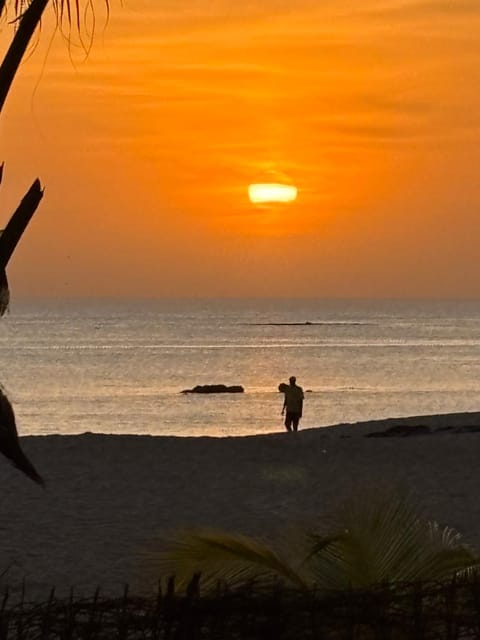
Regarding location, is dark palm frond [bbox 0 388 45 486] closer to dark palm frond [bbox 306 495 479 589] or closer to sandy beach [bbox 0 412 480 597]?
dark palm frond [bbox 306 495 479 589]

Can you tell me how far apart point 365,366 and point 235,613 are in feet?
311

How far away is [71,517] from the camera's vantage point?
48.6 feet

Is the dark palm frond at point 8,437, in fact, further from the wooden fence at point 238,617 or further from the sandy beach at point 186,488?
the sandy beach at point 186,488

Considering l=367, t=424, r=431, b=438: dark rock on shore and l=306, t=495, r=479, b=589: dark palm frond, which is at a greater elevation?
l=367, t=424, r=431, b=438: dark rock on shore

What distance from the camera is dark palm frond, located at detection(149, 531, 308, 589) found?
6.57m

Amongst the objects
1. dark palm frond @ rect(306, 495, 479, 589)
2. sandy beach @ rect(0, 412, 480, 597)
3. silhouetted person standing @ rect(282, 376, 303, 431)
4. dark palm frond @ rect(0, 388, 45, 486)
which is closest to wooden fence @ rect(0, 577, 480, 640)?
dark palm frond @ rect(0, 388, 45, 486)

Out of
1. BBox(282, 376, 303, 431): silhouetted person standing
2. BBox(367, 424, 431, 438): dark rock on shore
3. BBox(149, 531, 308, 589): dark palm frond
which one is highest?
BBox(282, 376, 303, 431): silhouetted person standing

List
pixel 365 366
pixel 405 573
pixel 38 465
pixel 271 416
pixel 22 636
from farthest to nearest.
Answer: pixel 365 366, pixel 271 416, pixel 38 465, pixel 405 573, pixel 22 636

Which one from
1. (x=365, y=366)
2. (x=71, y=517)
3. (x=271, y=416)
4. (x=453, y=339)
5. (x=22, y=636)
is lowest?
(x=22, y=636)

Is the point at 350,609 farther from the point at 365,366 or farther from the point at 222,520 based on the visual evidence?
the point at 365,366

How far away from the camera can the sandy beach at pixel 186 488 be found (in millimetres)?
13219

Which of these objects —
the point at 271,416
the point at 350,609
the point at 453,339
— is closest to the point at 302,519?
the point at 350,609

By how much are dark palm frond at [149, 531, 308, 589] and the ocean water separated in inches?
271

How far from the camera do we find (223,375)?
91625 millimetres
